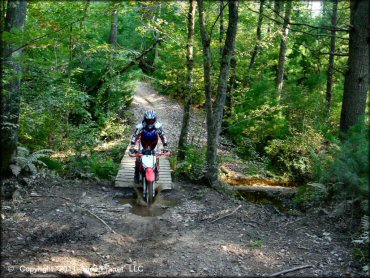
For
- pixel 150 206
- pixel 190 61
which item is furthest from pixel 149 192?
pixel 190 61

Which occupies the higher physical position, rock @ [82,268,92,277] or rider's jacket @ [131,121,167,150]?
rider's jacket @ [131,121,167,150]

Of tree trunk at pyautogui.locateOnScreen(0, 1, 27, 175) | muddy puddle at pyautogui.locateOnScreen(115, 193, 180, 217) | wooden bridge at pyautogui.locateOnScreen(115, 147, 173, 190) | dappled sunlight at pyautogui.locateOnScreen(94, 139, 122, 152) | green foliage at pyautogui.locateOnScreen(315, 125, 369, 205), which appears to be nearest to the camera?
green foliage at pyautogui.locateOnScreen(315, 125, 369, 205)

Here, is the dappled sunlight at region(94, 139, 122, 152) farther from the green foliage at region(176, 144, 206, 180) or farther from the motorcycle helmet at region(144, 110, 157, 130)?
the motorcycle helmet at region(144, 110, 157, 130)

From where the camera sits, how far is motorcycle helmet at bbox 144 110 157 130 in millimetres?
9141

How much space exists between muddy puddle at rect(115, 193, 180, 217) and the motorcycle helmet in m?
1.90

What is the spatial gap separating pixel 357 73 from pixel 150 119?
206 inches

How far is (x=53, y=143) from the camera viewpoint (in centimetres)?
1163

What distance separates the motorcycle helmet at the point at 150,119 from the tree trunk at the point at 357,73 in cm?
487

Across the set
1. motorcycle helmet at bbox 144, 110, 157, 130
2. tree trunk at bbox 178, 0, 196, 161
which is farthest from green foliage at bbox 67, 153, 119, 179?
tree trunk at bbox 178, 0, 196, 161

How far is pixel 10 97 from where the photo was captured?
8125 millimetres

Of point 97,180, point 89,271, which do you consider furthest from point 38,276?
point 97,180

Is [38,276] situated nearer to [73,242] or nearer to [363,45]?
[73,242]

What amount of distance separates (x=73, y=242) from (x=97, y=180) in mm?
3918

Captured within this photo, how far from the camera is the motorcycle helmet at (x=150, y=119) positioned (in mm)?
9141
